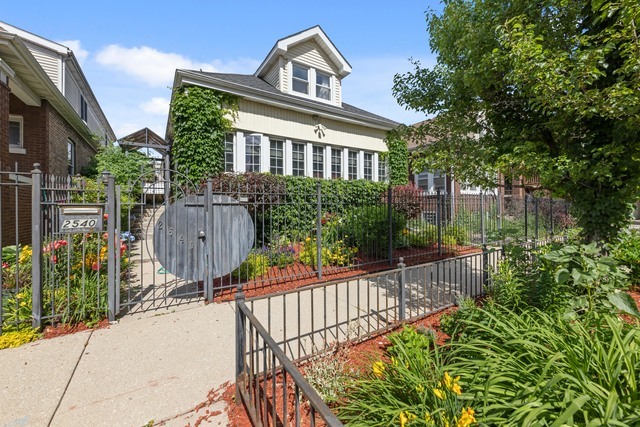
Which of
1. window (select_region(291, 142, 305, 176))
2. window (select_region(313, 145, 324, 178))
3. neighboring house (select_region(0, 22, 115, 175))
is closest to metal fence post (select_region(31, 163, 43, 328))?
neighboring house (select_region(0, 22, 115, 175))

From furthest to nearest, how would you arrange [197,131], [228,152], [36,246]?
[228,152], [197,131], [36,246]

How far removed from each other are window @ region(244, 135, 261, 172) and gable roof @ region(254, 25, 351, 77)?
4.26 m

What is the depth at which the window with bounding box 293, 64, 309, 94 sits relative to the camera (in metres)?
13.4

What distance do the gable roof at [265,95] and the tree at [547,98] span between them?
7274mm

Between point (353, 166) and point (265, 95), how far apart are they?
5.34 meters

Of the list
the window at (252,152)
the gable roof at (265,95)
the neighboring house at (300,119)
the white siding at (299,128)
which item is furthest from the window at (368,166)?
the window at (252,152)

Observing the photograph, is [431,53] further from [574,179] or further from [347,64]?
[347,64]

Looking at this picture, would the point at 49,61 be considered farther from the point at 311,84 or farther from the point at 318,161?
the point at 318,161

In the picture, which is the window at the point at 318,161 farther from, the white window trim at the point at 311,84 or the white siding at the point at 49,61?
the white siding at the point at 49,61

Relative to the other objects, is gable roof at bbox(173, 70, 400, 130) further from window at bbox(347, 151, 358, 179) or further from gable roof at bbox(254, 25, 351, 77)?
window at bbox(347, 151, 358, 179)

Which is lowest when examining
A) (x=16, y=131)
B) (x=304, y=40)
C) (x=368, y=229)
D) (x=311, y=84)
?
(x=368, y=229)

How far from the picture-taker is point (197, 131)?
9.81 meters

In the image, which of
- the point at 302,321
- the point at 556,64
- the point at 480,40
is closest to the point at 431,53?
Answer: the point at 480,40

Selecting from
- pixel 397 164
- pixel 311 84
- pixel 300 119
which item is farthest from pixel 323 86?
pixel 397 164
